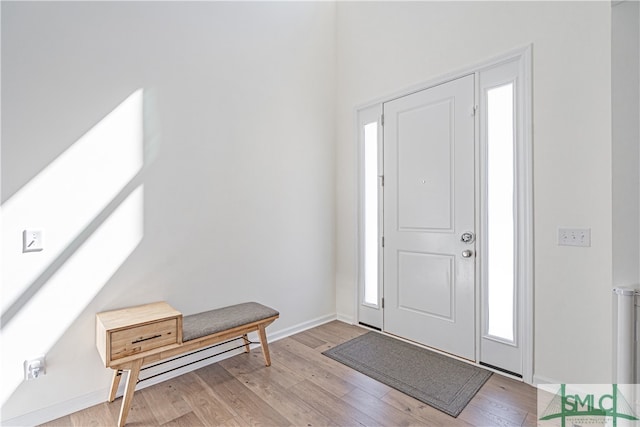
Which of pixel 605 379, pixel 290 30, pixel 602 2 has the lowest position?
pixel 605 379

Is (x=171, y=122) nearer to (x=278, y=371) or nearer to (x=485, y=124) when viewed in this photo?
(x=278, y=371)

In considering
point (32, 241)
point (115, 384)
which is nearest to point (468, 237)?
point (115, 384)

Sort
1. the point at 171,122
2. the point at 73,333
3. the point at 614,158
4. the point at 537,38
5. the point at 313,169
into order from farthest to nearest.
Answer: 1. the point at 313,169
2. the point at 171,122
3. the point at 537,38
4. the point at 73,333
5. the point at 614,158

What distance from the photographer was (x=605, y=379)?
6.22ft

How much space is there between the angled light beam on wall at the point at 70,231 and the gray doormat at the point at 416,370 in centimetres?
189

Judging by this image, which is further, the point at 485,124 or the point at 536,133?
the point at 485,124

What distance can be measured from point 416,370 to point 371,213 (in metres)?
1.53

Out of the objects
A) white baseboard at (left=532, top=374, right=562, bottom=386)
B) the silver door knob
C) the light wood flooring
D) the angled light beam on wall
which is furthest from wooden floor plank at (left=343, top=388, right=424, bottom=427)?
the angled light beam on wall

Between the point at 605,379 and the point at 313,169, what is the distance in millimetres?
2773

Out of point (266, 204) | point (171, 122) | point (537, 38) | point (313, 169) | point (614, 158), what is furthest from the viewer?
point (313, 169)

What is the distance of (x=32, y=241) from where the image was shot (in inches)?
71.2

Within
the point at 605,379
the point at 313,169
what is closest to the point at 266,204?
the point at 313,169

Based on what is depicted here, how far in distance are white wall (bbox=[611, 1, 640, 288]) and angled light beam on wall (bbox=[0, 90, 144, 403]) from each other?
2999 millimetres

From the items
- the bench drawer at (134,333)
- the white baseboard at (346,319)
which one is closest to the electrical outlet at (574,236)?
the white baseboard at (346,319)
